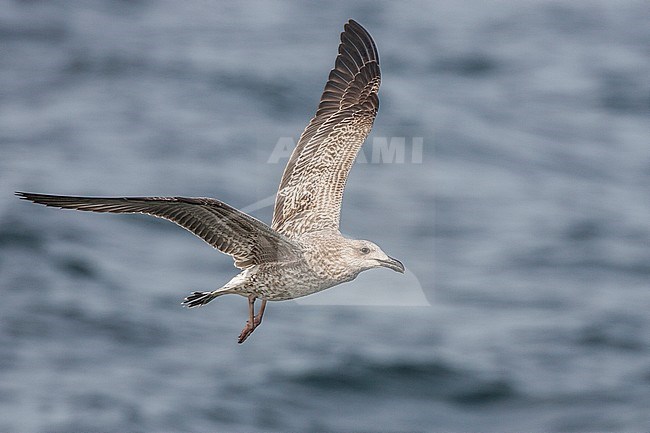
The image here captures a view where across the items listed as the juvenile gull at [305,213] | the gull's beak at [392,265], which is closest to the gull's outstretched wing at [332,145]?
the juvenile gull at [305,213]

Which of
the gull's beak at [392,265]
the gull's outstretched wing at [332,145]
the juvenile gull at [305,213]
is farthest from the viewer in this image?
the gull's outstretched wing at [332,145]

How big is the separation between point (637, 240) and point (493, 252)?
4.93 meters

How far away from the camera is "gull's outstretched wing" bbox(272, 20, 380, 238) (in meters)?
12.6

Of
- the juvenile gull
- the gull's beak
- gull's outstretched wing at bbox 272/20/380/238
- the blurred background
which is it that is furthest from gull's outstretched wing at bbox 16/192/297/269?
the blurred background

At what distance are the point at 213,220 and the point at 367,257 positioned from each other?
1615 millimetres

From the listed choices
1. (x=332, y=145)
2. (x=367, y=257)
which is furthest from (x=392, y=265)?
(x=332, y=145)

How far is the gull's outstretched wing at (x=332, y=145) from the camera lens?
12633 mm

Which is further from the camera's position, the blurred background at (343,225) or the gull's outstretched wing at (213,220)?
the blurred background at (343,225)

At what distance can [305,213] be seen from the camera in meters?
12.6

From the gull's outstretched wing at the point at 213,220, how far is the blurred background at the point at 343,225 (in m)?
16.2

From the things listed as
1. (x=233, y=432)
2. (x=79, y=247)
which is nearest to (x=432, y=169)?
(x=79, y=247)

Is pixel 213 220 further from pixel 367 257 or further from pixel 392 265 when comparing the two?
pixel 392 265

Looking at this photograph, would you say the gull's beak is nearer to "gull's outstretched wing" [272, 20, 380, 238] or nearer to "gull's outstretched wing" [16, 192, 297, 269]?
"gull's outstretched wing" [16, 192, 297, 269]

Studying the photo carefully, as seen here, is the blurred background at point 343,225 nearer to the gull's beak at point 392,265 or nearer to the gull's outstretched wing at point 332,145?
the gull's outstretched wing at point 332,145
